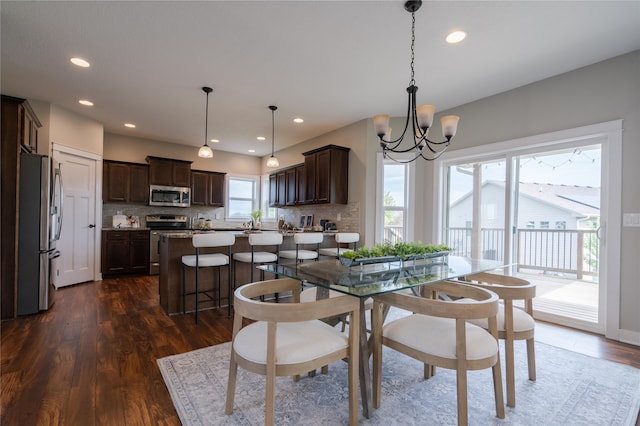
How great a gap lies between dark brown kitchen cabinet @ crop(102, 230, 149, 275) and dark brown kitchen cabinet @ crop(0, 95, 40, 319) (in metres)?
2.27

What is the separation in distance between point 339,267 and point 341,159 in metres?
3.17

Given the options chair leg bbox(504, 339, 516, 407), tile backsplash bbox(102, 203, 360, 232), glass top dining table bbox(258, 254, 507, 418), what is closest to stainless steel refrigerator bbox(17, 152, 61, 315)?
tile backsplash bbox(102, 203, 360, 232)

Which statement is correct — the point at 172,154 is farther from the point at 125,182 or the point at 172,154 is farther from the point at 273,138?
the point at 273,138

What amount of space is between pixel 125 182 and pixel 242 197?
2.65 meters

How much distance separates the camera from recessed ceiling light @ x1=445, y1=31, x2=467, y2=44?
Answer: 2.60 m

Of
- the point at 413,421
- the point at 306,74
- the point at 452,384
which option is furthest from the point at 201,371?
the point at 306,74

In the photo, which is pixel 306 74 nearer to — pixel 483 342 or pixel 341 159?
pixel 341 159

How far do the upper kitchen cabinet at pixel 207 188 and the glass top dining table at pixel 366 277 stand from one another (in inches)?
214

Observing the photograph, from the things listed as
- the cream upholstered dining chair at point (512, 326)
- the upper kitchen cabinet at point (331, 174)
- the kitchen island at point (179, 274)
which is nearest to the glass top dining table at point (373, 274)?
the cream upholstered dining chair at point (512, 326)

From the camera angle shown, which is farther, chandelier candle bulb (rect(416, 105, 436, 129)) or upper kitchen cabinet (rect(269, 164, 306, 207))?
upper kitchen cabinet (rect(269, 164, 306, 207))

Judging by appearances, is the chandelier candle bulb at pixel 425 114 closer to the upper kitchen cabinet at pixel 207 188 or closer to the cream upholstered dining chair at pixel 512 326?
the cream upholstered dining chair at pixel 512 326

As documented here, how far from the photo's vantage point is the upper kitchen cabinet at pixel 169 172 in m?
6.21

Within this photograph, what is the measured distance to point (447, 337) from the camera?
160 centimetres

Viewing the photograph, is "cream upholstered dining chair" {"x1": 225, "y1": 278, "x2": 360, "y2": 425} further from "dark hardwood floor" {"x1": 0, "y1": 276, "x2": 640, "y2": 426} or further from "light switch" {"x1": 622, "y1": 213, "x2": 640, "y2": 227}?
"light switch" {"x1": 622, "y1": 213, "x2": 640, "y2": 227}
